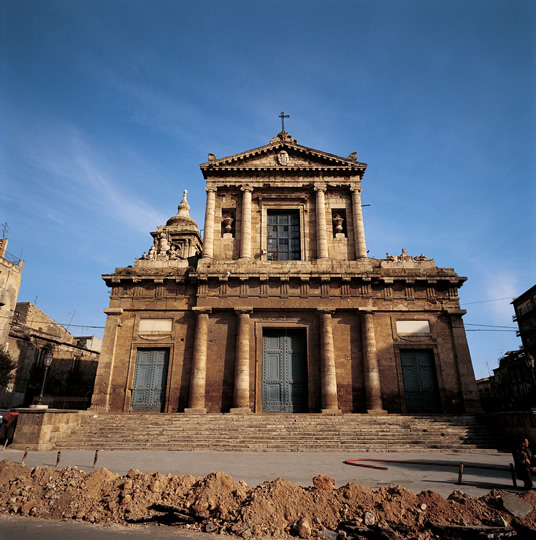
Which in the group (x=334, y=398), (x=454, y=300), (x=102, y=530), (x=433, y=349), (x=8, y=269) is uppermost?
(x=8, y=269)

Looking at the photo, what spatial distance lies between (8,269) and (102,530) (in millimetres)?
35915

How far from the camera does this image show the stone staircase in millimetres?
13977

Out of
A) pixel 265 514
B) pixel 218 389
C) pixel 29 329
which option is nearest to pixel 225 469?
pixel 265 514

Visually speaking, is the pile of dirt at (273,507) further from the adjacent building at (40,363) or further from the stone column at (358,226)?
the adjacent building at (40,363)

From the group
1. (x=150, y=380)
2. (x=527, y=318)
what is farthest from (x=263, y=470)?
(x=527, y=318)

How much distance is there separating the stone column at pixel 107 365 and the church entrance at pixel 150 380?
116 centimetres

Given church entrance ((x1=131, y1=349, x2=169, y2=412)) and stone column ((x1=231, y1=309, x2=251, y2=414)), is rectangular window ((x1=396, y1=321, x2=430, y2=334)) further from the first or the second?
church entrance ((x1=131, y1=349, x2=169, y2=412))

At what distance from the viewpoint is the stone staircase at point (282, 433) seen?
1398 centimetres

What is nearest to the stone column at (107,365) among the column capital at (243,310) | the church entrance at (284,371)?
the column capital at (243,310)

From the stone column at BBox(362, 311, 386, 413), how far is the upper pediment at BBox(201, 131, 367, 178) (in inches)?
357

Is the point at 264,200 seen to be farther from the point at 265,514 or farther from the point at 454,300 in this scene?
the point at 265,514

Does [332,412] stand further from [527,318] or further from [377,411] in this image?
[527,318]

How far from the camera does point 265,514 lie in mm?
6082

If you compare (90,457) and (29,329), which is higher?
(29,329)
